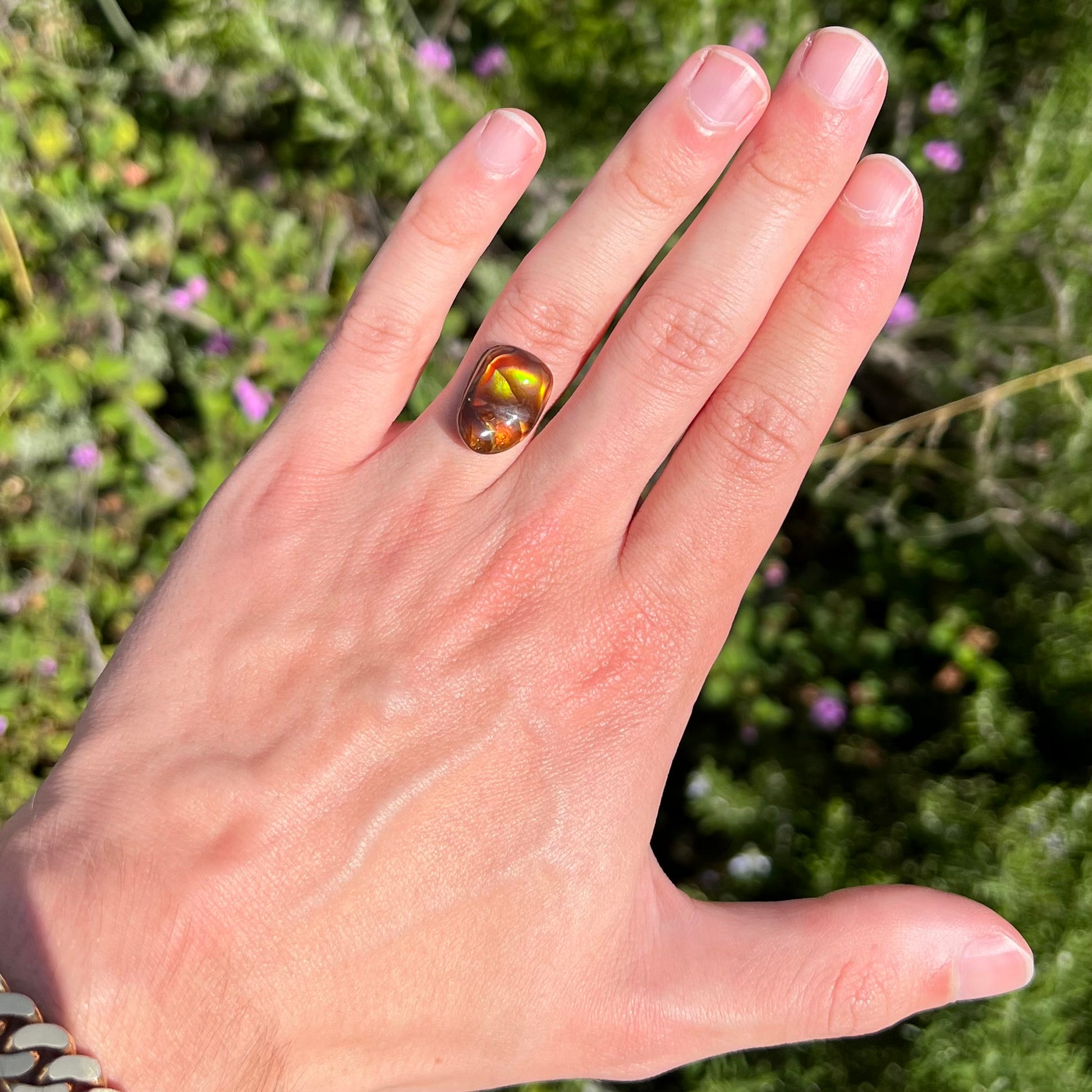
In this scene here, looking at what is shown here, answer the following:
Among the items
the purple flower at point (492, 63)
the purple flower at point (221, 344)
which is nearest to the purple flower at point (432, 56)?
the purple flower at point (492, 63)

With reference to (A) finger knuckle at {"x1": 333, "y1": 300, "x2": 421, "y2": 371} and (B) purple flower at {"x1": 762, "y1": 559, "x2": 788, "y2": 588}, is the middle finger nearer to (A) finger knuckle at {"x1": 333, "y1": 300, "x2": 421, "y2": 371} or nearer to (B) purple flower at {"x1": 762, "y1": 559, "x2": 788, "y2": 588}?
(A) finger knuckle at {"x1": 333, "y1": 300, "x2": 421, "y2": 371}

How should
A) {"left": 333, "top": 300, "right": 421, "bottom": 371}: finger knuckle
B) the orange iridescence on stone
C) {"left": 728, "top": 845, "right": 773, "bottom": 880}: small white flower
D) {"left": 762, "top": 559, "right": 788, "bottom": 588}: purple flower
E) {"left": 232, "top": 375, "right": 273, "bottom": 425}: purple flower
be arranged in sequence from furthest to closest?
{"left": 762, "top": 559, "right": 788, "bottom": 588}: purple flower
{"left": 232, "top": 375, "right": 273, "bottom": 425}: purple flower
{"left": 728, "top": 845, "right": 773, "bottom": 880}: small white flower
{"left": 333, "top": 300, "right": 421, "bottom": 371}: finger knuckle
the orange iridescence on stone

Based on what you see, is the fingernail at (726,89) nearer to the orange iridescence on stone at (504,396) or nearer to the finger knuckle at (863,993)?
the orange iridescence on stone at (504,396)

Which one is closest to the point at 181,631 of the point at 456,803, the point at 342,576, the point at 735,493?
the point at 342,576

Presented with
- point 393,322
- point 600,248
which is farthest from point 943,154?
point 393,322

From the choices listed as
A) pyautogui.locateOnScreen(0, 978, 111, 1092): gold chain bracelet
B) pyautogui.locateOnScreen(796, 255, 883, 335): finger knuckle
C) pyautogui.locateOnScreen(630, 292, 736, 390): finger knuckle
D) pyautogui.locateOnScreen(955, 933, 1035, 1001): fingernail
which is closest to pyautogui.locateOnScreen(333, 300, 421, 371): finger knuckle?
pyautogui.locateOnScreen(630, 292, 736, 390): finger knuckle

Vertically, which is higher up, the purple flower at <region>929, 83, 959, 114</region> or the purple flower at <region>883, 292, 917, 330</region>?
the purple flower at <region>929, 83, 959, 114</region>
